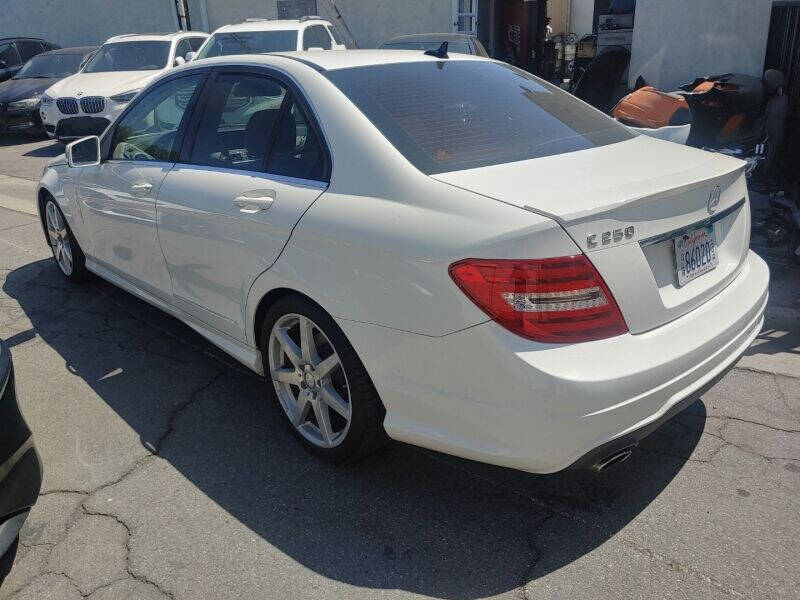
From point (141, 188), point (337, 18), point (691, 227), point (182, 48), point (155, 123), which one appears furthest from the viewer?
point (337, 18)

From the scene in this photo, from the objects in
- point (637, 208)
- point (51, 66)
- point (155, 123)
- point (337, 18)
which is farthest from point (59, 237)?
point (337, 18)

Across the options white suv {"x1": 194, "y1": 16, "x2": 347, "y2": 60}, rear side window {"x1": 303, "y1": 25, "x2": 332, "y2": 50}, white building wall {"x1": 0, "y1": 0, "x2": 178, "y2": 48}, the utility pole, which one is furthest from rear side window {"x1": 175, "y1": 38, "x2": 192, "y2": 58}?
white building wall {"x1": 0, "y1": 0, "x2": 178, "y2": 48}

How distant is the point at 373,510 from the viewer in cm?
284

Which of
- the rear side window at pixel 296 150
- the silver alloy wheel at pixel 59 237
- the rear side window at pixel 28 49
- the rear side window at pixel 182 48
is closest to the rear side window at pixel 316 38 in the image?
the rear side window at pixel 182 48

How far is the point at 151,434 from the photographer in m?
3.43

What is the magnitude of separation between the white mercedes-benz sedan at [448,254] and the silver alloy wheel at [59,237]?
1810 millimetres

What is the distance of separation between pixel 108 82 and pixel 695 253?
441 inches

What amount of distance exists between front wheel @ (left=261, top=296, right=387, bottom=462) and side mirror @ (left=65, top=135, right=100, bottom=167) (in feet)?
6.81

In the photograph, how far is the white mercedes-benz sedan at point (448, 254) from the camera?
228 cm

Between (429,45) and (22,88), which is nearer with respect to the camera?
(429,45)

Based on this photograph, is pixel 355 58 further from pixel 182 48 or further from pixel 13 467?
pixel 182 48

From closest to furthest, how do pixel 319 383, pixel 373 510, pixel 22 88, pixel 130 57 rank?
pixel 373 510 < pixel 319 383 < pixel 130 57 < pixel 22 88

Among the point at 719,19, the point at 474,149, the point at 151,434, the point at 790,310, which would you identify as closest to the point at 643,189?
the point at 474,149

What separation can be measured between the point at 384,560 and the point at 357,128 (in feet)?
5.39
